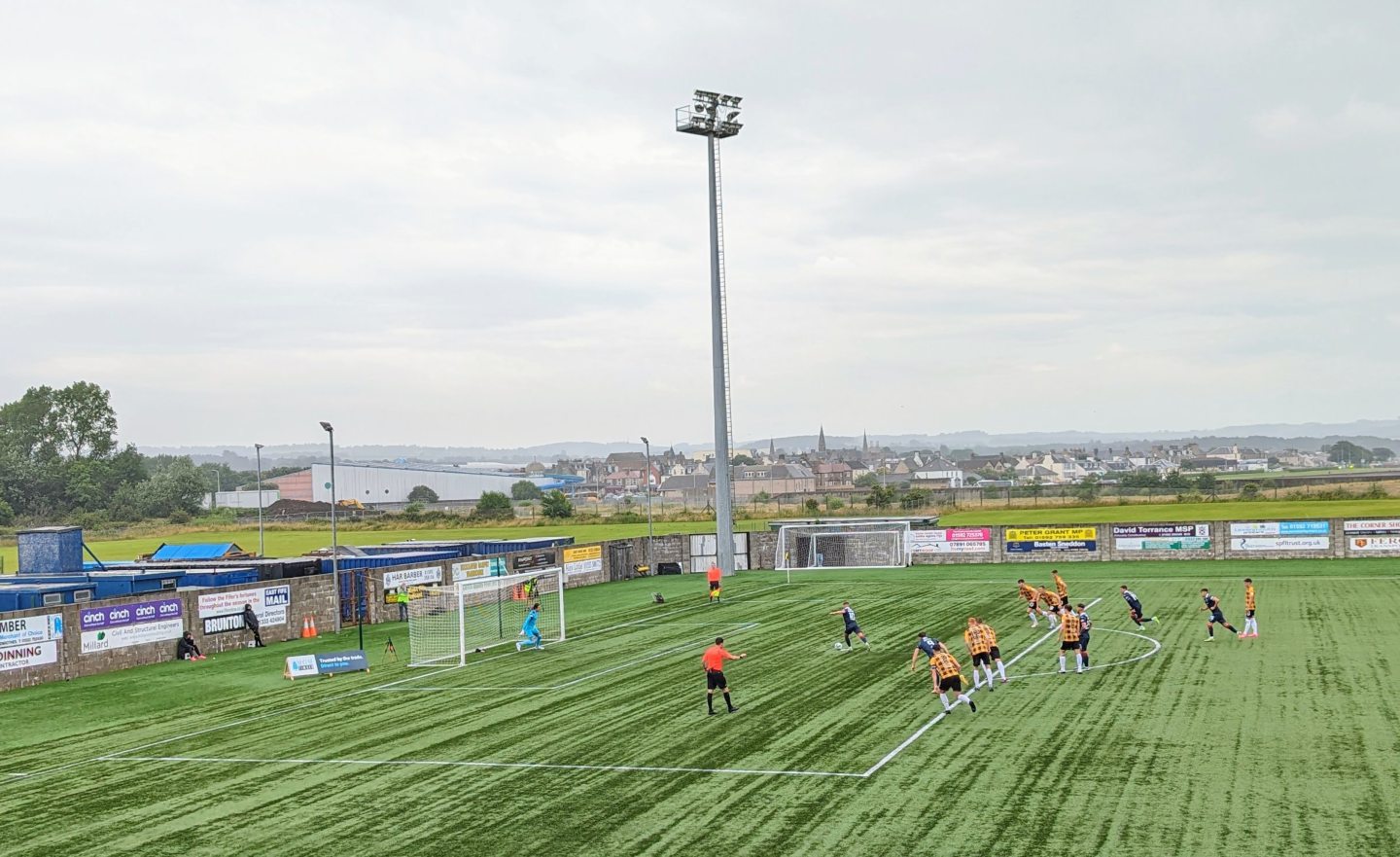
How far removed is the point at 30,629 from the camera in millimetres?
32094

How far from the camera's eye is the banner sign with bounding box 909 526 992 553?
6109 centimetres

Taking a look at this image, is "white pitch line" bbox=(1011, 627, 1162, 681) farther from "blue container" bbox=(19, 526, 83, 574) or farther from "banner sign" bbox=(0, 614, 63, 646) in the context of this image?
"blue container" bbox=(19, 526, 83, 574)

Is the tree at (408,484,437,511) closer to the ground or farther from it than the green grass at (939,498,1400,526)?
farther from it

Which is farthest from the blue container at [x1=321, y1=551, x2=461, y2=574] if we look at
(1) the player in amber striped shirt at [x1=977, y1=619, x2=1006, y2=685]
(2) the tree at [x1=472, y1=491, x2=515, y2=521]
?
(2) the tree at [x1=472, y1=491, x2=515, y2=521]

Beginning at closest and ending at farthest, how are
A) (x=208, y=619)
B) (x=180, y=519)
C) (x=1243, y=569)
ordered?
(x=208, y=619) → (x=1243, y=569) → (x=180, y=519)

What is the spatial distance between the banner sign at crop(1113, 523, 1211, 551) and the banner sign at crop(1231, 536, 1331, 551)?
4.71 ft

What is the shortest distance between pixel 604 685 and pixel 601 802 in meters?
10.7

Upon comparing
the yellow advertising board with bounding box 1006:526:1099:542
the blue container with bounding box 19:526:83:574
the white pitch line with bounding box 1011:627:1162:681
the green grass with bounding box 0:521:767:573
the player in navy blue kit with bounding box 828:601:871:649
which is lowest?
the green grass with bounding box 0:521:767:573

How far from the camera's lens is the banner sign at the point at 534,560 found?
5322 centimetres

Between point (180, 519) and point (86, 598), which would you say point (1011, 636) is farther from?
point (180, 519)

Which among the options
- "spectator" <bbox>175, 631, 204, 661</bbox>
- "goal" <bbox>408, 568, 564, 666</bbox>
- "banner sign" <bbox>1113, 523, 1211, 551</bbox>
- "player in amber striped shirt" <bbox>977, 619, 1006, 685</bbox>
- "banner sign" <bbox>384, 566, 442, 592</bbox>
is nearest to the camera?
"player in amber striped shirt" <bbox>977, 619, 1006, 685</bbox>

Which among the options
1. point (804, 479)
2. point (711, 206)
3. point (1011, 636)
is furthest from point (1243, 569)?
point (804, 479)

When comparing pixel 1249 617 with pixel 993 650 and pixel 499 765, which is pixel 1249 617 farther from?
pixel 499 765

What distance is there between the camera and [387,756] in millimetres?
22188
